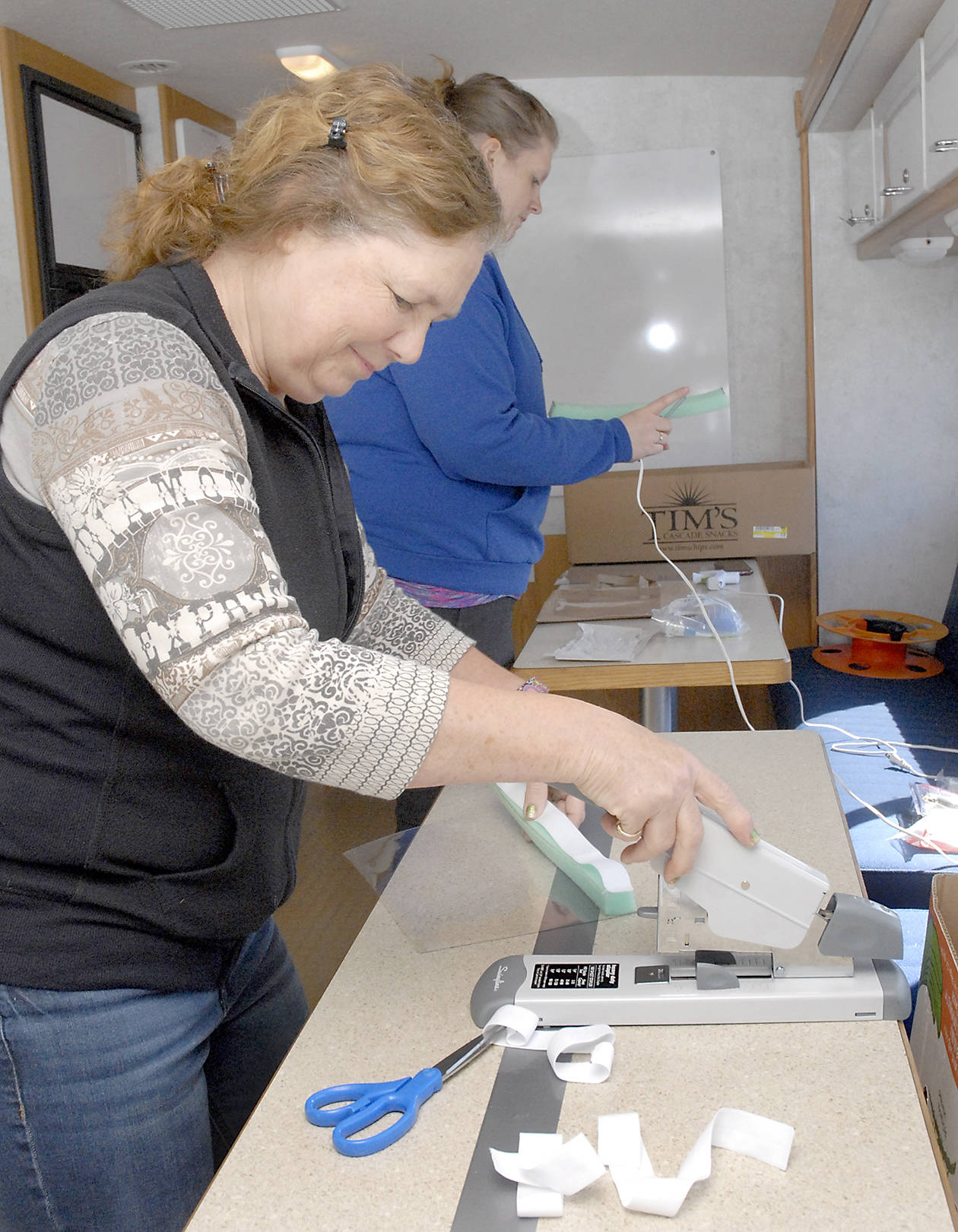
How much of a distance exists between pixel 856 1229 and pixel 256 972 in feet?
1.97

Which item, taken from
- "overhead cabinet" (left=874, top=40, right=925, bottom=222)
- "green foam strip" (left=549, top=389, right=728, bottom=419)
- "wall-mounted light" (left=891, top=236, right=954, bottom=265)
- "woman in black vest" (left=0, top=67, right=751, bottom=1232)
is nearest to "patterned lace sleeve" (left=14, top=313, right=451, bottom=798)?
"woman in black vest" (left=0, top=67, right=751, bottom=1232)

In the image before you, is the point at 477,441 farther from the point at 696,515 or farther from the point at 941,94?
the point at 696,515

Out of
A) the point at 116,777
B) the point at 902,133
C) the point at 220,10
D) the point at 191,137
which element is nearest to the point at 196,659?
the point at 116,777

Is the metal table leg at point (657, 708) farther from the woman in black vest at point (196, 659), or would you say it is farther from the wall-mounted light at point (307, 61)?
the wall-mounted light at point (307, 61)

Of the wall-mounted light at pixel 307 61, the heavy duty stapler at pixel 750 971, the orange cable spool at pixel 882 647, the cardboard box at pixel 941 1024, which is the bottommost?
the orange cable spool at pixel 882 647

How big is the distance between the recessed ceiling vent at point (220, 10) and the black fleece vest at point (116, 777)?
2365 mm

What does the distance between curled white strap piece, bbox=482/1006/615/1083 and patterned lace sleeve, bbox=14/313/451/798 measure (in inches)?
10.2

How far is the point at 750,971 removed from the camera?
90 centimetres

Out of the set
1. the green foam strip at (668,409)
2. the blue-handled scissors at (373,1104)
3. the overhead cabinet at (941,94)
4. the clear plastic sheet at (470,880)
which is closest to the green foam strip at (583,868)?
the clear plastic sheet at (470,880)

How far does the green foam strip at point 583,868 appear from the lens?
3.49ft

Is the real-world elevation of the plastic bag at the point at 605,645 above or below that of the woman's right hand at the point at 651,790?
below

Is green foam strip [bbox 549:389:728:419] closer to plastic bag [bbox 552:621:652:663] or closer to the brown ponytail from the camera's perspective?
plastic bag [bbox 552:621:652:663]

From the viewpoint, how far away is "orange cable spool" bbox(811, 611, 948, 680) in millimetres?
3109

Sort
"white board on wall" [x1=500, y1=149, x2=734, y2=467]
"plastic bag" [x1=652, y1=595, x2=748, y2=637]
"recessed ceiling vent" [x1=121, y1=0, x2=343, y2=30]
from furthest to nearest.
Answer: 1. "white board on wall" [x1=500, y1=149, x2=734, y2=467]
2. "recessed ceiling vent" [x1=121, y1=0, x2=343, y2=30]
3. "plastic bag" [x1=652, y1=595, x2=748, y2=637]
